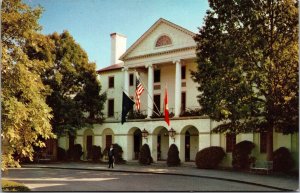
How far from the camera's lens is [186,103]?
1134 inches

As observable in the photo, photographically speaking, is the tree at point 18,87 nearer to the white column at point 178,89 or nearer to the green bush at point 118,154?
the white column at point 178,89

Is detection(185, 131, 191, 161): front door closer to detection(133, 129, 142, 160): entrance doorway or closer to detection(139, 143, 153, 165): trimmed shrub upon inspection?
detection(139, 143, 153, 165): trimmed shrub

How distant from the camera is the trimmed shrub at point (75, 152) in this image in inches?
1330

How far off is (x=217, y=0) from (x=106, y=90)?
54.6 feet

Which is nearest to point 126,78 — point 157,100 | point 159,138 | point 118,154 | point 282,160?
point 157,100

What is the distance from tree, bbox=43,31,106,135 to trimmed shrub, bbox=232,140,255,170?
12477mm

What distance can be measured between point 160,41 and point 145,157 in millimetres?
7994

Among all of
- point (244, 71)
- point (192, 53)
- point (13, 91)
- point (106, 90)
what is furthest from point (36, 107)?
point (106, 90)

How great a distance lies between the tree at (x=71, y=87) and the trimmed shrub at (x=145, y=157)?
5.57 m

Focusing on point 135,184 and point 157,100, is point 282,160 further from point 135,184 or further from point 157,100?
point 157,100

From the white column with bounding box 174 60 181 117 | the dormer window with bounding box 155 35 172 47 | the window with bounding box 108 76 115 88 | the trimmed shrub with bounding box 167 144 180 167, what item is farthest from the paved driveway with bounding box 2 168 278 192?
the window with bounding box 108 76 115 88

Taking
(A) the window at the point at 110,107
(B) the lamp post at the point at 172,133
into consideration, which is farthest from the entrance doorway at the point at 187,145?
(A) the window at the point at 110,107

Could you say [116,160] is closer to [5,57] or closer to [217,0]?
[217,0]

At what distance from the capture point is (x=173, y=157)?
26.8 m
